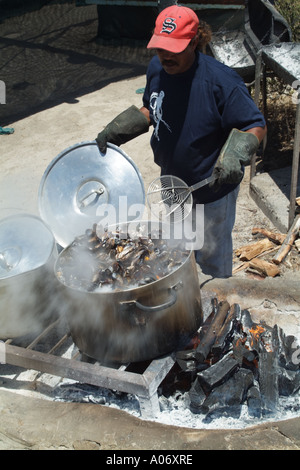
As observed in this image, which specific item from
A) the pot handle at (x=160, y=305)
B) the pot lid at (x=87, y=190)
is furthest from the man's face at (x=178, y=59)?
the pot handle at (x=160, y=305)

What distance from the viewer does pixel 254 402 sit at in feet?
9.81

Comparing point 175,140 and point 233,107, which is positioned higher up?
point 233,107

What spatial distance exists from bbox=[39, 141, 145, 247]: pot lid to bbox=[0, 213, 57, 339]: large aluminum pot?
177 mm

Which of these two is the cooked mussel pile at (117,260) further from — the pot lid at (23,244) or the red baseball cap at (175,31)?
the red baseball cap at (175,31)

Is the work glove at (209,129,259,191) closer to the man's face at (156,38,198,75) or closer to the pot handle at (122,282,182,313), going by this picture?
the man's face at (156,38,198,75)

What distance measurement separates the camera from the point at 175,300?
291 cm

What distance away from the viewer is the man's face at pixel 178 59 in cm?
359

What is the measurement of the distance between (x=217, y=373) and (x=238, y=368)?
19cm

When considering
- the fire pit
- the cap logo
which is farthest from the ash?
the cap logo

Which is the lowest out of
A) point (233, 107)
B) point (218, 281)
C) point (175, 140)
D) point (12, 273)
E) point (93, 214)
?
point (218, 281)

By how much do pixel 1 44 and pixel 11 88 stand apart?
3.75 metres

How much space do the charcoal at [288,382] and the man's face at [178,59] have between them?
95.7 inches
